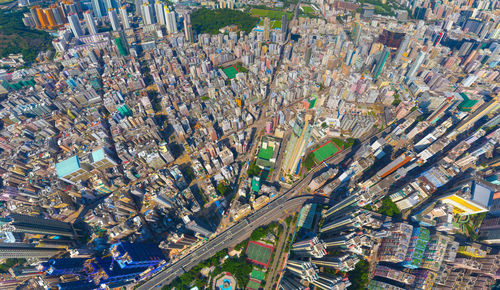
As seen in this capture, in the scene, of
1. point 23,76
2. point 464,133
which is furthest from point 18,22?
point 464,133

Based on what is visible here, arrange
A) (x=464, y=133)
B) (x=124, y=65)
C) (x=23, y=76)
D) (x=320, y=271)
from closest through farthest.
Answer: (x=320, y=271) < (x=464, y=133) < (x=23, y=76) < (x=124, y=65)

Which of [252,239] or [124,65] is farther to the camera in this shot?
[124,65]

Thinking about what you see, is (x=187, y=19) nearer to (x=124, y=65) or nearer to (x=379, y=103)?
(x=124, y=65)

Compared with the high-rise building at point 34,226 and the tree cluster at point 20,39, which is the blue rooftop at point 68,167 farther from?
the tree cluster at point 20,39

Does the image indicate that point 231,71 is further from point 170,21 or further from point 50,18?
point 50,18

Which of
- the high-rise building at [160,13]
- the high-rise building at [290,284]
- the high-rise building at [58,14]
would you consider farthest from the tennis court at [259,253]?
the high-rise building at [58,14]

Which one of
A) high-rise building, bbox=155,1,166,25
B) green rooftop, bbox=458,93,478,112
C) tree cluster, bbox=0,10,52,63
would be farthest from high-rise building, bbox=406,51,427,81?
tree cluster, bbox=0,10,52,63
